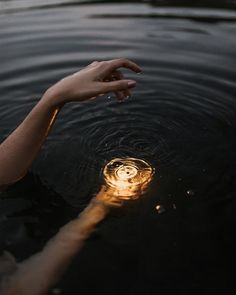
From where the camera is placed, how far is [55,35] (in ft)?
27.3

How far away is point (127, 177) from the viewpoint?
4.25 metres

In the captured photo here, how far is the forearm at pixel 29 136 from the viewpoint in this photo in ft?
11.5

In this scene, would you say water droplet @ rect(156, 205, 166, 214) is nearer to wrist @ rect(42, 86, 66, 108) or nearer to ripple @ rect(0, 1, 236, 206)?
ripple @ rect(0, 1, 236, 206)

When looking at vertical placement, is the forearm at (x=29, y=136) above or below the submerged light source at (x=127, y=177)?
above

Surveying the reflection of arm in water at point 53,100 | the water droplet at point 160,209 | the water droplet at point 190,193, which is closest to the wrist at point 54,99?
the reflection of arm in water at point 53,100

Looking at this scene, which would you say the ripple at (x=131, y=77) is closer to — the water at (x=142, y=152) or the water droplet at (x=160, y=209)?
the water at (x=142, y=152)

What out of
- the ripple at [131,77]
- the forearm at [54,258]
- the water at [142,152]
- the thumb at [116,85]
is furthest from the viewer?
the ripple at [131,77]

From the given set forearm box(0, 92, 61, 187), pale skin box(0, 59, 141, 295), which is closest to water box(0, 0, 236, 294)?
pale skin box(0, 59, 141, 295)

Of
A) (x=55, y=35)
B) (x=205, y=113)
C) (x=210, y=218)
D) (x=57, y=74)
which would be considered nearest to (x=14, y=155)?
(x=210, y=218)

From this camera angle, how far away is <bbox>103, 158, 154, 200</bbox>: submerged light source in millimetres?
4078

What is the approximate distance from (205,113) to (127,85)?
230 centimetres

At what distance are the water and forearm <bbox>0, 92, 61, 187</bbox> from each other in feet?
1.74

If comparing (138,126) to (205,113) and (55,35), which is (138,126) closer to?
(205,113)

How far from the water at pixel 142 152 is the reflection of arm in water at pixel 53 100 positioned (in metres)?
0.56
